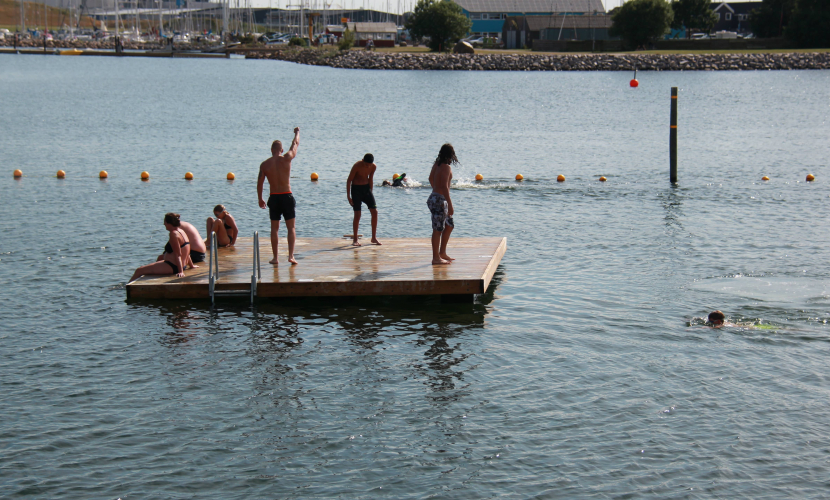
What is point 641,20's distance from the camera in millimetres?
110125

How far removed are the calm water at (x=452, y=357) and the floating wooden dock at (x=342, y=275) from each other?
1.41ft

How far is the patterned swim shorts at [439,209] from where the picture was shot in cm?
1296

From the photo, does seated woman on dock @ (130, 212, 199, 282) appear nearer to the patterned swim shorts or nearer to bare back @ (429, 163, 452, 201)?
the patterned swim shorts

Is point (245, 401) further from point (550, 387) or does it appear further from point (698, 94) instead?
point (698, 94)

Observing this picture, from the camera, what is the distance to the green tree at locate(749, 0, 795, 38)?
112287 millimetres

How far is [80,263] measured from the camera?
16.3 metres

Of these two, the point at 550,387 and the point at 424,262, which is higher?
the point at 424,262

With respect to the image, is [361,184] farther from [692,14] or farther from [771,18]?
[692,14]

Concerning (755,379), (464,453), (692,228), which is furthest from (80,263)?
(692,228)

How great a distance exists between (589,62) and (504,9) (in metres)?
50.0

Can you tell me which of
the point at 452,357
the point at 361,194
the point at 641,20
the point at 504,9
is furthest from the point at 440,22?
the point at 452,357

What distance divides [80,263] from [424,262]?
702 cm

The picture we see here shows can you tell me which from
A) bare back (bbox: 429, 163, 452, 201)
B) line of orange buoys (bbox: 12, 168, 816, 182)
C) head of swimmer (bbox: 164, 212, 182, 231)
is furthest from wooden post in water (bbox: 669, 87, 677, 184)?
head of swimmer (bbox: 164, 212, 182, 231)

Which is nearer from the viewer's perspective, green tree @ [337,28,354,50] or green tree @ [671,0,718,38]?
green tree @ [671,0,718,38]
